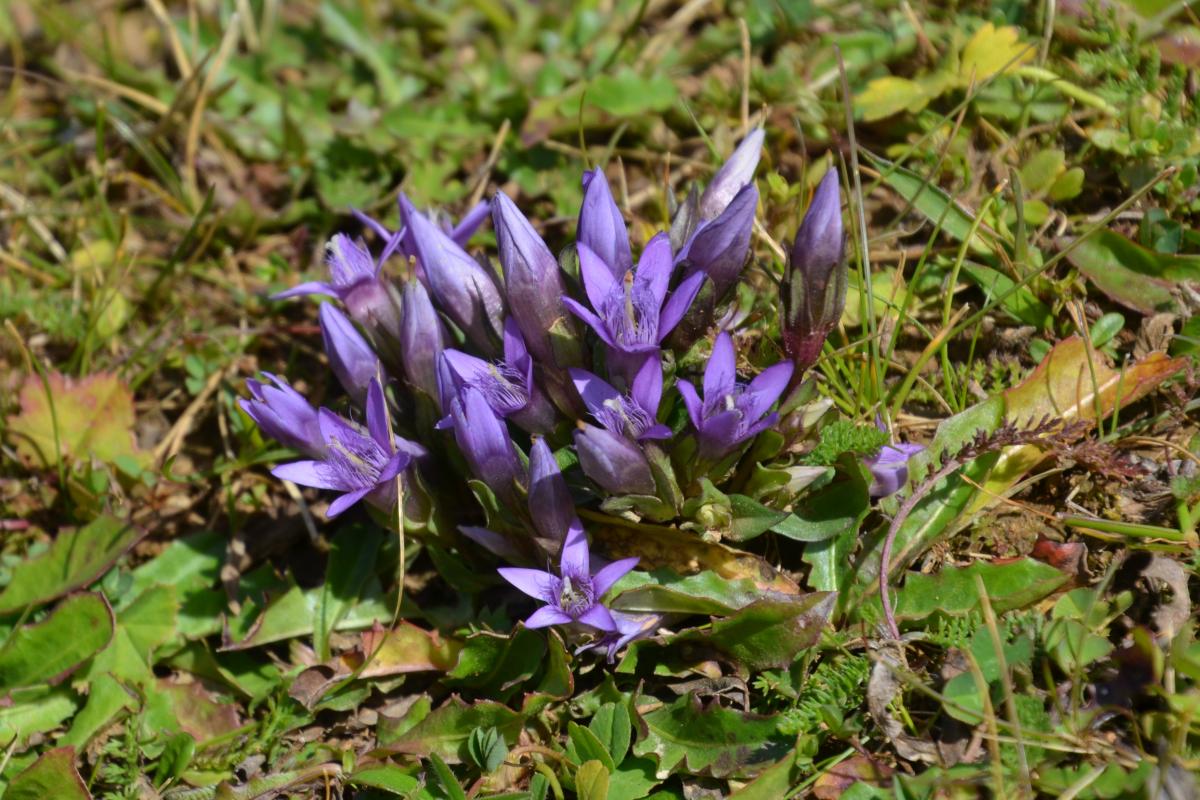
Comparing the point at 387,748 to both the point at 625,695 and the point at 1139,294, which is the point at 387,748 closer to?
the point at 625,695

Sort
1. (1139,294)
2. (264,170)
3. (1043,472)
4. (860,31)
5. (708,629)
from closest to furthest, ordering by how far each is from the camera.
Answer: (708,629)
(1043,472)
(1139,294)
(860,31)
(264,170)

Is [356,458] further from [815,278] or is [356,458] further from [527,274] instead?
[815,278]

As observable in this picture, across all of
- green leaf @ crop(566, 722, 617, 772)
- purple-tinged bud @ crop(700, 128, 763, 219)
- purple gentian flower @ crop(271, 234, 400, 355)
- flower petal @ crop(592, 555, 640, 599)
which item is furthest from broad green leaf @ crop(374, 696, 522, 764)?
purple-tinged bud @ crop(700, 128, 763, 219)

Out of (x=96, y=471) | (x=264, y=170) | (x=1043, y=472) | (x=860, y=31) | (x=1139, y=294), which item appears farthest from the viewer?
(x=264, y=170)

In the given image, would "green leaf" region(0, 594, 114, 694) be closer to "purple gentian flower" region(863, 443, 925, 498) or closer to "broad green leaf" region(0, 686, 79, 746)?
"broad green leaf" region(0, 686, 79, 746)

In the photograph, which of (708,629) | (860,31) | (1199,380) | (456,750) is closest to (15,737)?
(456,750)

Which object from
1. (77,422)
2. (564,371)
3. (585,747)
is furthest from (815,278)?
(77,422)
